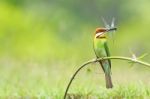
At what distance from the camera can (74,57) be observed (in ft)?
31.6

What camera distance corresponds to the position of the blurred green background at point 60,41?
29.7ft

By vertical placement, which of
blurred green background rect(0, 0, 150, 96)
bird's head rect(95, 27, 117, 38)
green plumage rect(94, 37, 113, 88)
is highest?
blurred green background rect(0, 0, 150, 96)

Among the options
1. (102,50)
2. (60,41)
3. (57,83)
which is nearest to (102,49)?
(102,50)

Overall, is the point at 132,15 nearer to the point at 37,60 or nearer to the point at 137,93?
the point at 37,60

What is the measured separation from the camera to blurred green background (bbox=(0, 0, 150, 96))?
9039 mm

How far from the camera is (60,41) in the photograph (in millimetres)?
25578

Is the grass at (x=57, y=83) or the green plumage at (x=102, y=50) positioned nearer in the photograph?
the green plumage at (x=102, y=50)

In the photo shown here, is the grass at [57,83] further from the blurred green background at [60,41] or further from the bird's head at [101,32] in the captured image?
the bird's head at [101,32]

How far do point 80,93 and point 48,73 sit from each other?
1.64m

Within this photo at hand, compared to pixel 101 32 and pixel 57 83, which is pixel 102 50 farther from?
pixel 57 83

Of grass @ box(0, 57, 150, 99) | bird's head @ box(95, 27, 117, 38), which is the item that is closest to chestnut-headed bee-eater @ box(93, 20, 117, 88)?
bird's head @ box(95, 27, 117, 38)

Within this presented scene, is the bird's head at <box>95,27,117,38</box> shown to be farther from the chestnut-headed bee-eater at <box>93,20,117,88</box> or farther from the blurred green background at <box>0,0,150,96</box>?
the blurred green background at <box>0,0,150,96</box>

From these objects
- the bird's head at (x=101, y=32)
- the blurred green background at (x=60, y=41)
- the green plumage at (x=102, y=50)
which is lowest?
the green plumage at (x=102, y=50)

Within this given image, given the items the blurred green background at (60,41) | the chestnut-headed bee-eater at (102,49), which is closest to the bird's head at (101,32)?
the chestnut-headed bee-eater at (102,49)
